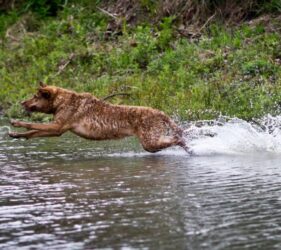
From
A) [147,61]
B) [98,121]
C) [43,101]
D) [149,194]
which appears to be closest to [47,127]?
[43,101]

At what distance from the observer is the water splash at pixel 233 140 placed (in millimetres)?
10922

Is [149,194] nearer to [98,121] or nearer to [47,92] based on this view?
[98,121]

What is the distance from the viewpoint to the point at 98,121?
11.3 m

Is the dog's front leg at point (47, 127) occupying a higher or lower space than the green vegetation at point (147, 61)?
lower

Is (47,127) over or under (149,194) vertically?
over

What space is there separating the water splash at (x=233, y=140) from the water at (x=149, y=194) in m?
0.01

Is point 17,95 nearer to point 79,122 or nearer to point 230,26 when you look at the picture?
point 230,26

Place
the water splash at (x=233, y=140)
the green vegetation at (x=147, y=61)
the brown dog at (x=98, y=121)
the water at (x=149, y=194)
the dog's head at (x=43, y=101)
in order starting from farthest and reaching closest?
the green vegetation at (x=147, y=61), the dog's head at (x=43, y=101), the brown dog at (x=98, y=121), the water splash at (x=233, y=140), the water at (x=149, y=194)

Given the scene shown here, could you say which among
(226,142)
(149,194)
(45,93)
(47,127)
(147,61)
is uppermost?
(147,61)

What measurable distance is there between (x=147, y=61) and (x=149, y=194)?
32.4 feet

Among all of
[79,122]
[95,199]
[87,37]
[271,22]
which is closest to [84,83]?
[87,37]

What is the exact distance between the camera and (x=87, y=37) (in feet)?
64.9

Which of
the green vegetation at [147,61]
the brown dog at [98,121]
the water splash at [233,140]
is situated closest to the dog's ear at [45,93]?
the brown dog at [98,121]

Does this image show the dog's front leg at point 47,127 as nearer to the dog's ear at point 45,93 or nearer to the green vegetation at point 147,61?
the dog's ear at point 45,93
